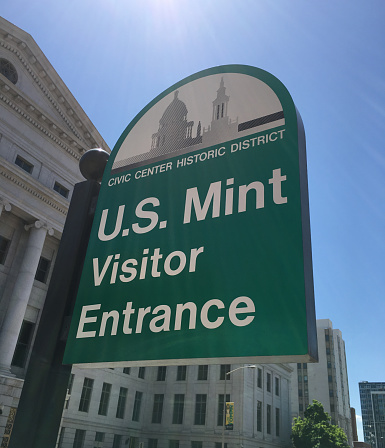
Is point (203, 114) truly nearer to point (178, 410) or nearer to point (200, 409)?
point (200, 409)

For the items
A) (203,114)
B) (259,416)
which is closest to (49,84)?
(203,114)

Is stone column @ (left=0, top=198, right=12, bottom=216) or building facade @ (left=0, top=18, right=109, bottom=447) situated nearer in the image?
stone column @ (left=0, top=198, right=12, bottom=216)

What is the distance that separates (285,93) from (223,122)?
0.63 metres

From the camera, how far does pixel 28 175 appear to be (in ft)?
93.8

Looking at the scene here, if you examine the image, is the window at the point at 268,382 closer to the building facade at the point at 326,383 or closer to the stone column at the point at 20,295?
the stone column at the point at 20,295

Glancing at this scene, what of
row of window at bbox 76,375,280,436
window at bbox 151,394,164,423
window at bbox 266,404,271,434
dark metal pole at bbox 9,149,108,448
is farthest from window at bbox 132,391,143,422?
dark metal pole at bbox 9,149,108,448

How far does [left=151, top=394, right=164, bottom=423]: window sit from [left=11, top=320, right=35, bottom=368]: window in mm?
27522

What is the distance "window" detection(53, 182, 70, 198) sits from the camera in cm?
3254

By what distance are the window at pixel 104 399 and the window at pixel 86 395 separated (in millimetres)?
2163

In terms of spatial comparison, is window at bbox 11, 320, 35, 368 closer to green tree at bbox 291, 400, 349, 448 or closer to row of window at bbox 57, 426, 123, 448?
row of window at bbox 57, 426, 123, 448

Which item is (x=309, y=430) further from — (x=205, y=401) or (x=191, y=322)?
(x=191, y=322)

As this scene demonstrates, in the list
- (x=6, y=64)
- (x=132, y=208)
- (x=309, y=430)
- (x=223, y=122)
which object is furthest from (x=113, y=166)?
(x=309, y=430)

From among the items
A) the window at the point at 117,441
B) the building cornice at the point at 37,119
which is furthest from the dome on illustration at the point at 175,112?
the window at the point at 117,441

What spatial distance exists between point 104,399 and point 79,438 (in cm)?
461
